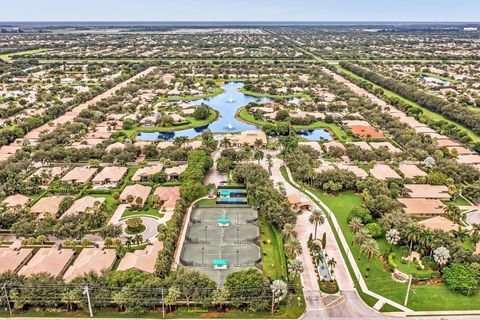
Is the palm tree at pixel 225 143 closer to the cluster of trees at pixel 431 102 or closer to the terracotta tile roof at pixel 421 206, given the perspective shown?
the terracotta tile roof at pixel 421 206

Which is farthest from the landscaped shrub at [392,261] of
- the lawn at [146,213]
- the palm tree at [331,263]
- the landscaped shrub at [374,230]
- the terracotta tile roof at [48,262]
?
the terracotta tile roof at [48,262]

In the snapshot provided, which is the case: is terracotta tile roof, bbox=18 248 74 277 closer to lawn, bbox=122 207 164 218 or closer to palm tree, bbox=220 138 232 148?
lawn, bbox=122 207 164 218

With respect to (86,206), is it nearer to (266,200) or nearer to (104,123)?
(266,200)

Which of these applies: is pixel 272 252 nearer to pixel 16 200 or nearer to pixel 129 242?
pixel 129 242

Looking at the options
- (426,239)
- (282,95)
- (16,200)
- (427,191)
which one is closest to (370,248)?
(426,239)

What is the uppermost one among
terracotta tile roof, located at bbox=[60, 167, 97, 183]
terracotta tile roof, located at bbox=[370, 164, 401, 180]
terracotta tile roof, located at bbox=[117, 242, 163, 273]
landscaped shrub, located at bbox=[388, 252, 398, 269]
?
terracotta tile roof, located at bbox=[370, 164, 401, 180]

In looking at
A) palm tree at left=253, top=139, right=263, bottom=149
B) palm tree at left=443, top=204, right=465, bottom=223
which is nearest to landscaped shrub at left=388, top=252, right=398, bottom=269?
palm tree at left=443, top=204, right=465, bottom=223
